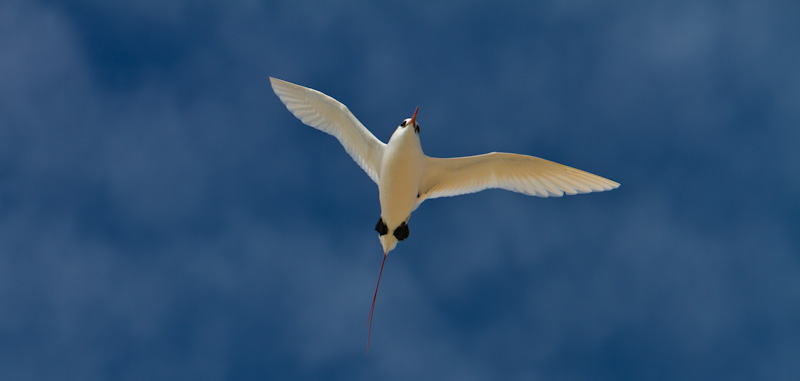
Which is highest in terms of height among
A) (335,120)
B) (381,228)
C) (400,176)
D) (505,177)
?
(335,120)

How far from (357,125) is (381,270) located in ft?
9.02

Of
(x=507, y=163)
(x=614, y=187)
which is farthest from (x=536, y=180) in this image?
(x=614, y=187)

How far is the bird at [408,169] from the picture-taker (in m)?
10.6

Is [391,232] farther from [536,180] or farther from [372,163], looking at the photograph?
[536,180]

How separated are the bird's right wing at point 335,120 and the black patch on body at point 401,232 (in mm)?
1069

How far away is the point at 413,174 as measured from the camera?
418 inches

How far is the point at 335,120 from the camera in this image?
11.8m

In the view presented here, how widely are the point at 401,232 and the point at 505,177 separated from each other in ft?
7.28

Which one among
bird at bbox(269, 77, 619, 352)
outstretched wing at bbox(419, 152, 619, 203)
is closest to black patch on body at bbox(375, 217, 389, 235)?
bird at bbox(269, 77, 619, 352)

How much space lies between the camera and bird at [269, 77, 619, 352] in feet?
34.9

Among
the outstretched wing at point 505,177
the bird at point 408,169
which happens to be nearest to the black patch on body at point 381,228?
the bird at point 408,169

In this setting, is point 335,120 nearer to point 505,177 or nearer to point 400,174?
point 400,174

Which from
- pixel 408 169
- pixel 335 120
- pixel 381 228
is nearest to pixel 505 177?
pixel 408 169

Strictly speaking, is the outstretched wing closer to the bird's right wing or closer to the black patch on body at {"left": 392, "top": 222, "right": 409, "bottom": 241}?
the black patch on body at {"left": 392, "top": 222, "right": 409, "bottom": 241}
